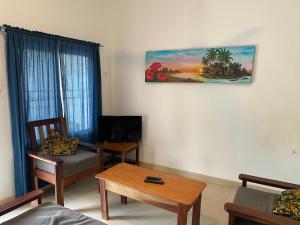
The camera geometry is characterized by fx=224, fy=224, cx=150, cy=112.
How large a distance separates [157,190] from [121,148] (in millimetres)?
1306

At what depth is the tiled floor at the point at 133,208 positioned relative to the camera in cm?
232

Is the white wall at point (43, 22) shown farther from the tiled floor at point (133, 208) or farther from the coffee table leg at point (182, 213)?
the coffee table leg at point (182, 213)

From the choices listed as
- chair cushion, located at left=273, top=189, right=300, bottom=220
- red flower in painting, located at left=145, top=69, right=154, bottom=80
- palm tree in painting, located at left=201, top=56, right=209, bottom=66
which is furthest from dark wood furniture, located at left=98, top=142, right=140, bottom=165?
chair cushion, located at left=273, top=189, right=300, bottom=220

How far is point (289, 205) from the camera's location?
1617 mm

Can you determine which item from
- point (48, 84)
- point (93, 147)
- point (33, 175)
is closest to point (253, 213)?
point (93, 147)

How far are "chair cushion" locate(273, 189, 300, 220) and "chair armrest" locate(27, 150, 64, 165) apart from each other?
6.58 ft

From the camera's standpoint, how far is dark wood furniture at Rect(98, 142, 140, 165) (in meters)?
3.12

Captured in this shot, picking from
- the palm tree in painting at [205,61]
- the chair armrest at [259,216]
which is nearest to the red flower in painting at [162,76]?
the palm tree in painting at [205,61]

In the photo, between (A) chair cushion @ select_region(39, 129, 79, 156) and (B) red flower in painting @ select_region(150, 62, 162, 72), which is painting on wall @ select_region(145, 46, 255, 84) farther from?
(A) chair cushion @ select_region(39, 129, 79, 156)

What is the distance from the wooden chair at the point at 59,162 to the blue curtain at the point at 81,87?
290 millimetres

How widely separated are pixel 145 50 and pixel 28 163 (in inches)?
87.6

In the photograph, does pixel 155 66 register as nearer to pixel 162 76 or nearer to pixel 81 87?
pixel 162 76

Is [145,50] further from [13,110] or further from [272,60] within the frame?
[13,110]

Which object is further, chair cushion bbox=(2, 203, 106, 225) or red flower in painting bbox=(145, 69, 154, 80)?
red flower in painting bbox=(145, 69, 154, 80)
